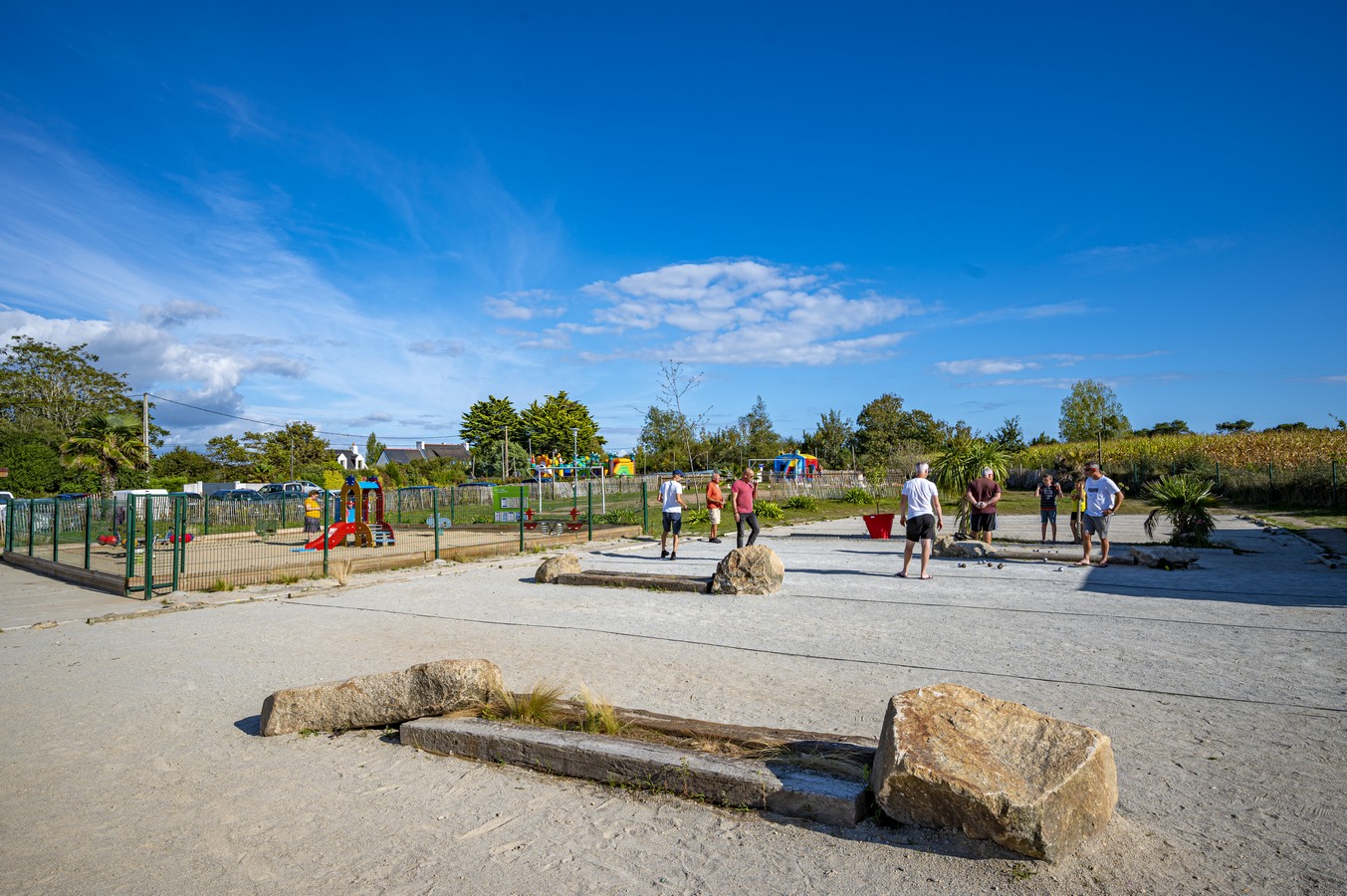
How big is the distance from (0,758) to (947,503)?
3133 cm

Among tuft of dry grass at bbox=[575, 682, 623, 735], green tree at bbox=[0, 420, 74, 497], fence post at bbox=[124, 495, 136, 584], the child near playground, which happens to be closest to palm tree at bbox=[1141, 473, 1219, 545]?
tuft of dry grass at bbox=[575, 682, 623, 735]

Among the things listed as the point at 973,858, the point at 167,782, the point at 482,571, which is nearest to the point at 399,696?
the point at 167,782

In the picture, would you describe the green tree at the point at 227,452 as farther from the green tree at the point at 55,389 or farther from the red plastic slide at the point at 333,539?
the red plastic slide at the point at 333,539

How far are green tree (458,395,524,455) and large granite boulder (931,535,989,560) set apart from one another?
68061 mm

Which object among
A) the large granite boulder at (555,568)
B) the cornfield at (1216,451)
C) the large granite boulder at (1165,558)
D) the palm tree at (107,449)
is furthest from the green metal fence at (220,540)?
the cornfield at (1216,451)

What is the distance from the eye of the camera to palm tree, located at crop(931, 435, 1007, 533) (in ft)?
70.9

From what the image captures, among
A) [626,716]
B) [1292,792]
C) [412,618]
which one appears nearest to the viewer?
[1292,792]

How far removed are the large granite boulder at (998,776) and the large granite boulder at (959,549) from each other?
11550 millimetres

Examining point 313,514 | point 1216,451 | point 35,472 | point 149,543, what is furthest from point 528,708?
point 1216,451

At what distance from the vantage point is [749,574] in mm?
11070

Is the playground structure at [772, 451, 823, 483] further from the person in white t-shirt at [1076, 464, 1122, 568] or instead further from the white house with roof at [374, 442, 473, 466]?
the white house with roof at [374, 442, 473, 466]

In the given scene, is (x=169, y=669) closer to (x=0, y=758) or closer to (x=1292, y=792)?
(x=0, y=758)

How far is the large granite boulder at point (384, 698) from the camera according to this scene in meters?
5.12

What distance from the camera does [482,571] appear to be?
14984mm
